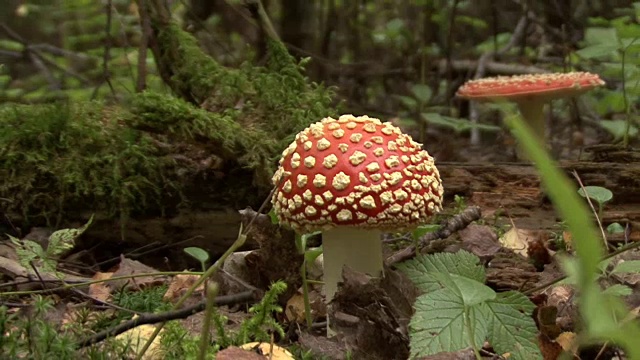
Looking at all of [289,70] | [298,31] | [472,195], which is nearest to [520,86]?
[472,195]

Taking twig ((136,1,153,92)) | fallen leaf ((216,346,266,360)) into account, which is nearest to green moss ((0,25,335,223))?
twig ((136,1,153,92))

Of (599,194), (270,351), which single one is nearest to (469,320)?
(270,351)

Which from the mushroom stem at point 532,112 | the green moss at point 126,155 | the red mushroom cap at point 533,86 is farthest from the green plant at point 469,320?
the mushroom stem at point 532,112

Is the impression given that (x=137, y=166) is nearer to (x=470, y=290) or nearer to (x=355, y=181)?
(x=355, y=181)

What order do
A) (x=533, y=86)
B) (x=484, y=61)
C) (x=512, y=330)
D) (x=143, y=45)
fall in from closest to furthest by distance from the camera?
(x=512, y=330) → (x=143, y=45) → (x=533, y=86) → (x=484, y=61)

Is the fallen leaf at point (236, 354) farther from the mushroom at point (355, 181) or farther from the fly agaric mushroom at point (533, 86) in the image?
the fly agaric mushroom at point (533, 86)

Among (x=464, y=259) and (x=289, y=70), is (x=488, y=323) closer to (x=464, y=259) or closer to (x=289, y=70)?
(x=464, y=259)

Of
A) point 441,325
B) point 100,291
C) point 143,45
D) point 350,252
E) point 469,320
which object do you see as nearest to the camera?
point 469,320

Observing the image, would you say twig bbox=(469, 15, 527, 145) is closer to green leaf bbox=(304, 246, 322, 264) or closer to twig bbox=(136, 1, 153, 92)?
twig bbox=(136, 1, 153, 92)
